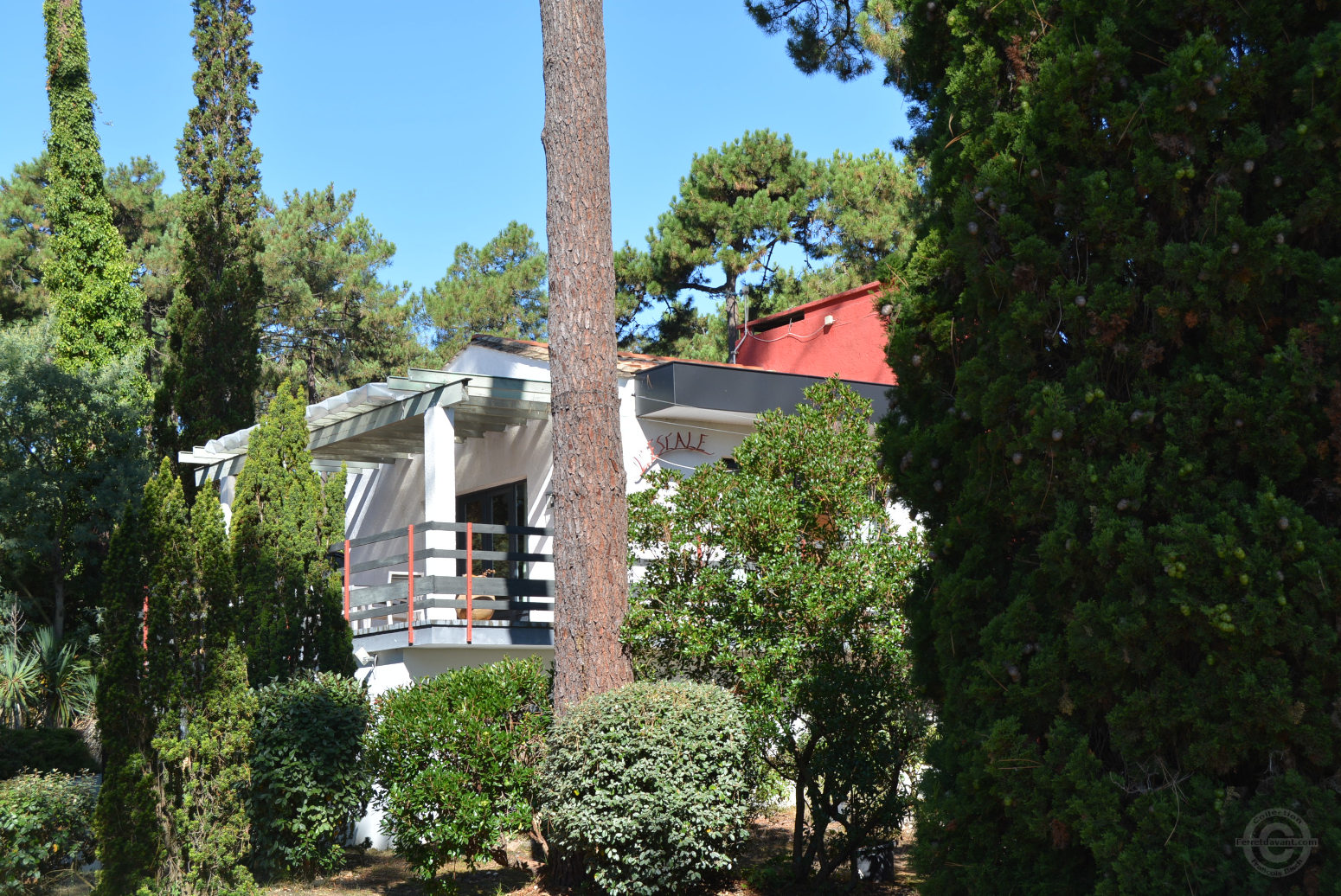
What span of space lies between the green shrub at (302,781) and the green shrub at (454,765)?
1269 mm

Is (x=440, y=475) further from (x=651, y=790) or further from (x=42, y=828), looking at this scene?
(x=651, y=790)

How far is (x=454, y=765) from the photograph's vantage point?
25.1 ft

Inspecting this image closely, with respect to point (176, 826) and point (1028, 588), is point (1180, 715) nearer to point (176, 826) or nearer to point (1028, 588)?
point (1028, 588)

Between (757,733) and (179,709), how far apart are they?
400 centimetres

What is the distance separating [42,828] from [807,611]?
6465 millimetres

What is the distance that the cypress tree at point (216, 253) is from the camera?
63.3 ft

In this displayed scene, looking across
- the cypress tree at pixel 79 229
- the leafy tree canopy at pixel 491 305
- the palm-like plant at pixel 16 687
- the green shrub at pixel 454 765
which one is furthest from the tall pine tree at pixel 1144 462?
the leafy tree canopy at pixel 491 305

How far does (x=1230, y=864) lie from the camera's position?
155 inches

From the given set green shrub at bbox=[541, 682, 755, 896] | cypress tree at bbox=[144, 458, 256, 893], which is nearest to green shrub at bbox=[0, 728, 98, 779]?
cypress tree at bbox=[144, 458, 256, 893]

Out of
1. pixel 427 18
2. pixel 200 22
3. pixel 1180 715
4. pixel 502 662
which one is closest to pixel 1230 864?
pixel 1180 715

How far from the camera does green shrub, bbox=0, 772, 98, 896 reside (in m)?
8.59

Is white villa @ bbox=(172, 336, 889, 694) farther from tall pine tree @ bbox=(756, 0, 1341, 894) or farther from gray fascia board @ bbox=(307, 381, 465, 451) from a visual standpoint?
tall pine tree @ bbox=(756, 0, 1341, 894)

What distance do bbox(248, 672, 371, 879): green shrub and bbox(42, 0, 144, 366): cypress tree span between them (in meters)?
12.7

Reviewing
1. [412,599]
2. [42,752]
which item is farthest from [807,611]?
[42,752]
